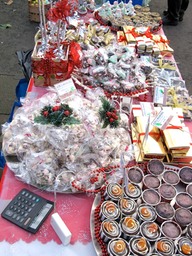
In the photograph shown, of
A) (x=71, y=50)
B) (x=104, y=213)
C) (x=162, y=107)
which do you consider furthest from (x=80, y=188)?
(x=71, y=50)

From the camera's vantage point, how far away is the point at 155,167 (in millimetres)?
1465

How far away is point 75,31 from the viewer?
238cm

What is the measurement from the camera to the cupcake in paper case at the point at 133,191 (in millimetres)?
1317

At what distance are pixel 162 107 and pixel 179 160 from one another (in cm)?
39

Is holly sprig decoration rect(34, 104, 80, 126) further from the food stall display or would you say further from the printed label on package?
the printed label on package

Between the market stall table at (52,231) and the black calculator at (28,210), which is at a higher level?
the black calculator at (28,210)

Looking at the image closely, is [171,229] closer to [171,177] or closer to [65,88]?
[171,177]

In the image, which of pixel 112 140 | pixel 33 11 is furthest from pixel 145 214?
pixel 33 11

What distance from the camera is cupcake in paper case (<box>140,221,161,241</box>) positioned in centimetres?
120

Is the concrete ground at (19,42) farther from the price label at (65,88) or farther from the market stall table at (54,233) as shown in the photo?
the market stall table at (54,233)

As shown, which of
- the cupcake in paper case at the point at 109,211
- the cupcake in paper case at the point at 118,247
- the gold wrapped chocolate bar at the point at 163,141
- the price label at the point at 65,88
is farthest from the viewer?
the price label at the point at 65,88

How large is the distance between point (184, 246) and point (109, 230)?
286 mm

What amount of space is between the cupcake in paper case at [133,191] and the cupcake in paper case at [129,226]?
10 centimetres

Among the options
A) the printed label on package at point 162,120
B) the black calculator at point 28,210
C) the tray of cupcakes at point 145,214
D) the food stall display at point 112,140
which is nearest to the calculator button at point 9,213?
the black calculator at point 28,210
